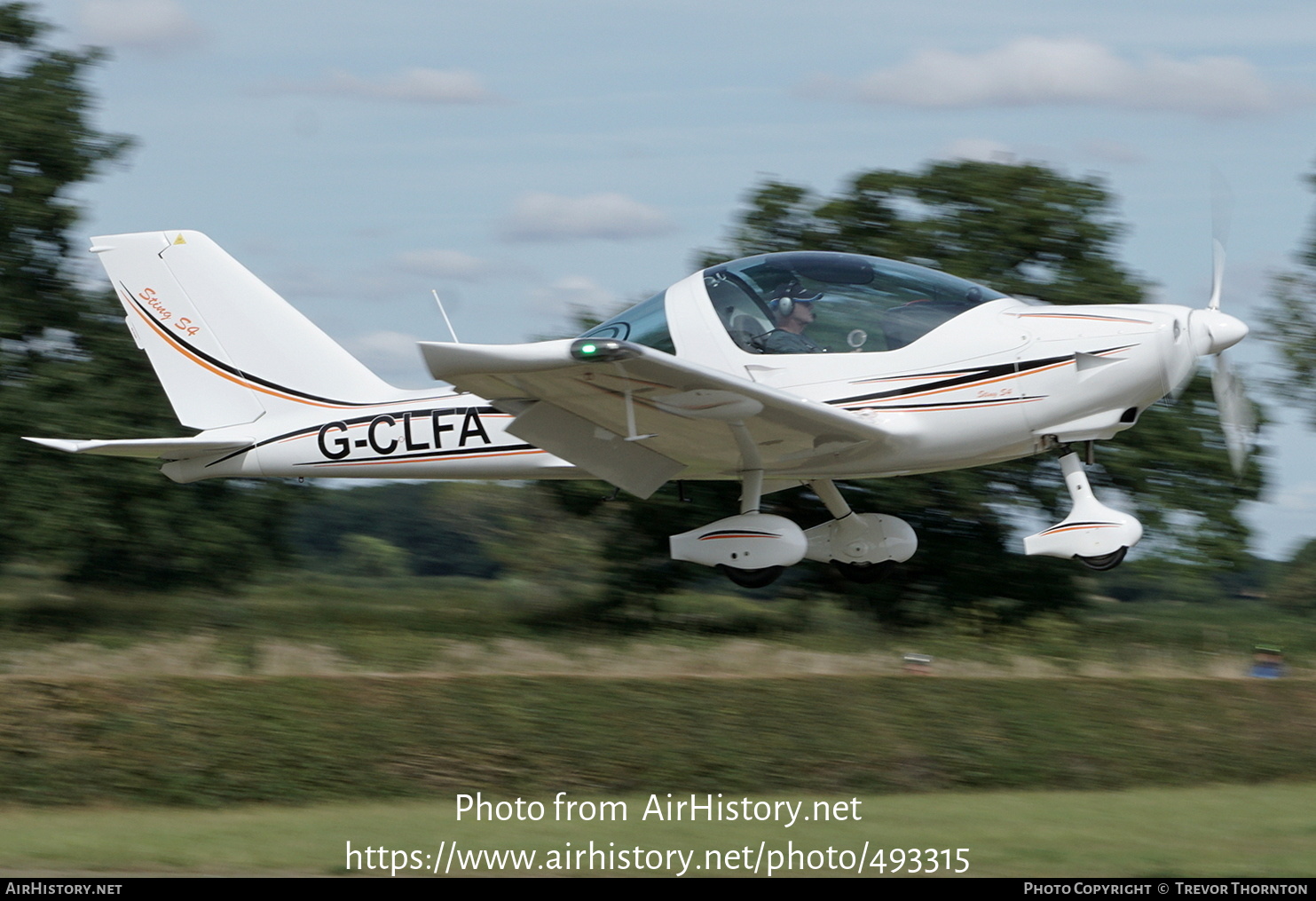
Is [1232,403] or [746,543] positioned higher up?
[1232,403]

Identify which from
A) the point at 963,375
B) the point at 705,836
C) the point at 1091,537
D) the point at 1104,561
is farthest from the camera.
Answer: the point at 963,375

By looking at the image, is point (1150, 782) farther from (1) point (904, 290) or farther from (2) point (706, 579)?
(2) point (706, 579)

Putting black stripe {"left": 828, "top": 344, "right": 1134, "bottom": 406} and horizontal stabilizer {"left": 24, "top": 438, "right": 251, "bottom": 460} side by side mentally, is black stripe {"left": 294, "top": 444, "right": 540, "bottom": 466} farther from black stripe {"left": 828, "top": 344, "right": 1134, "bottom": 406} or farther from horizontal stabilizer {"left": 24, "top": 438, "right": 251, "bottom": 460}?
black stripe {"left": 828, "top": 344, "right": 1134, "bottom": 406}

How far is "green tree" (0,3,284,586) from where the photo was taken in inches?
645

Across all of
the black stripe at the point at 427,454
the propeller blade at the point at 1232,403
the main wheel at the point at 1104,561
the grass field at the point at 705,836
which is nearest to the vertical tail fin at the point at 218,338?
the black stripe at the point at 427,454

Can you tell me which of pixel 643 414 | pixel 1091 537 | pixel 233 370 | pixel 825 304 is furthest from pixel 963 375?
pixel 233 370

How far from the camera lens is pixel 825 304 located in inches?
377

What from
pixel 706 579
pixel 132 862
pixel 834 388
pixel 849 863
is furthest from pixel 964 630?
pixel 132 862

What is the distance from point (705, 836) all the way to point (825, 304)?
4596mm

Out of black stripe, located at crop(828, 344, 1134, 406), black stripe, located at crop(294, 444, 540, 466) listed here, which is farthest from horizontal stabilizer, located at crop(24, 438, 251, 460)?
black stripe, located at crop(828, 344, 1134, 406)

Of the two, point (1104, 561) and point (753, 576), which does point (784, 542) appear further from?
point (1104, 561)

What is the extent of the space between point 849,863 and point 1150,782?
2.71 metres

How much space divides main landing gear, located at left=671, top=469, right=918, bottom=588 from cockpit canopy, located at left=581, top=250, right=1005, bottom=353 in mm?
1139

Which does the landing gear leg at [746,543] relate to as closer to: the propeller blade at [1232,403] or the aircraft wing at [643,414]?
the aircraft wing at [643,414]
